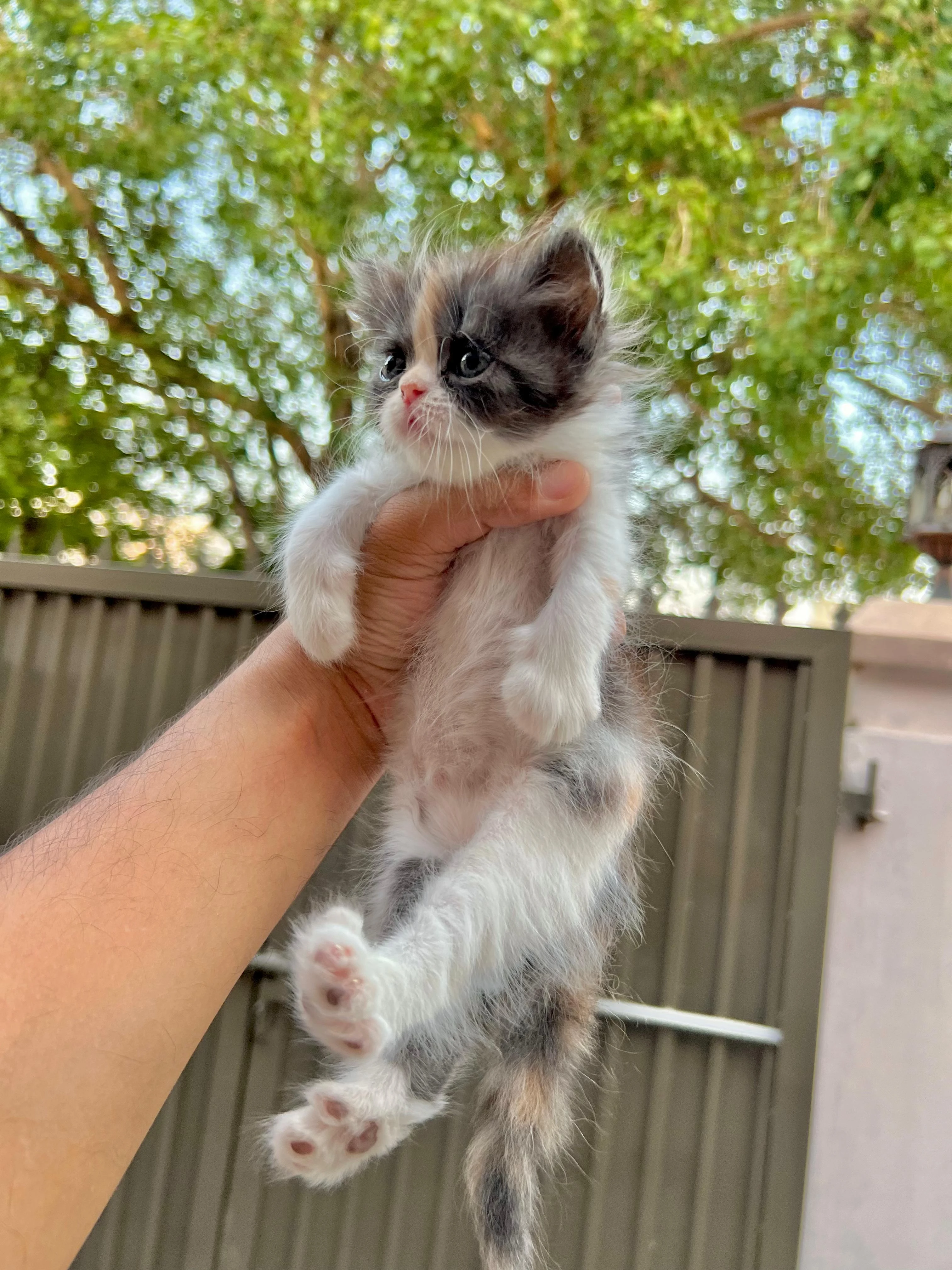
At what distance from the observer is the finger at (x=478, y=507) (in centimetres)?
175

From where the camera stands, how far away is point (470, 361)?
171cm

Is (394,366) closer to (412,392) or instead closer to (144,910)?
(412,392)

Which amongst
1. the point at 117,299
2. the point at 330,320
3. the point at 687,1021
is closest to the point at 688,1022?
the point at 687,1021

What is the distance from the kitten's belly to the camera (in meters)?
1.76

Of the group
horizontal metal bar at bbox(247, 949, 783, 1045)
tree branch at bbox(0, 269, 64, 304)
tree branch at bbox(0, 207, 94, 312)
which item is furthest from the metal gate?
tree branch at bbox(0, 269, 64, 304)

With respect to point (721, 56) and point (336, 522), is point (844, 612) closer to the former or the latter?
point (336, 522)

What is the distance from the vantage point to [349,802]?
204cm

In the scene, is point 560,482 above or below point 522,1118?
above

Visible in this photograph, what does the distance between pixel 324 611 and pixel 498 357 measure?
0.58 meters

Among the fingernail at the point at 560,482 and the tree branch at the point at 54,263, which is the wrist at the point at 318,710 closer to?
the fingernail at the point at 560,482

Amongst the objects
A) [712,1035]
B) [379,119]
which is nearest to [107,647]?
[712,1035]

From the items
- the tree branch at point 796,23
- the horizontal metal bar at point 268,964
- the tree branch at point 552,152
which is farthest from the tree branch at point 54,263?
the horizontal metal bar at point 268,964

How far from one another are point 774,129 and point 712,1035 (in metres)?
7.33

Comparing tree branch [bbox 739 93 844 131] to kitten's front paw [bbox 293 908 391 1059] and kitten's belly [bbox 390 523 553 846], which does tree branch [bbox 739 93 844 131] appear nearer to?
kitten's belly [bbox 390 523 553 846]
